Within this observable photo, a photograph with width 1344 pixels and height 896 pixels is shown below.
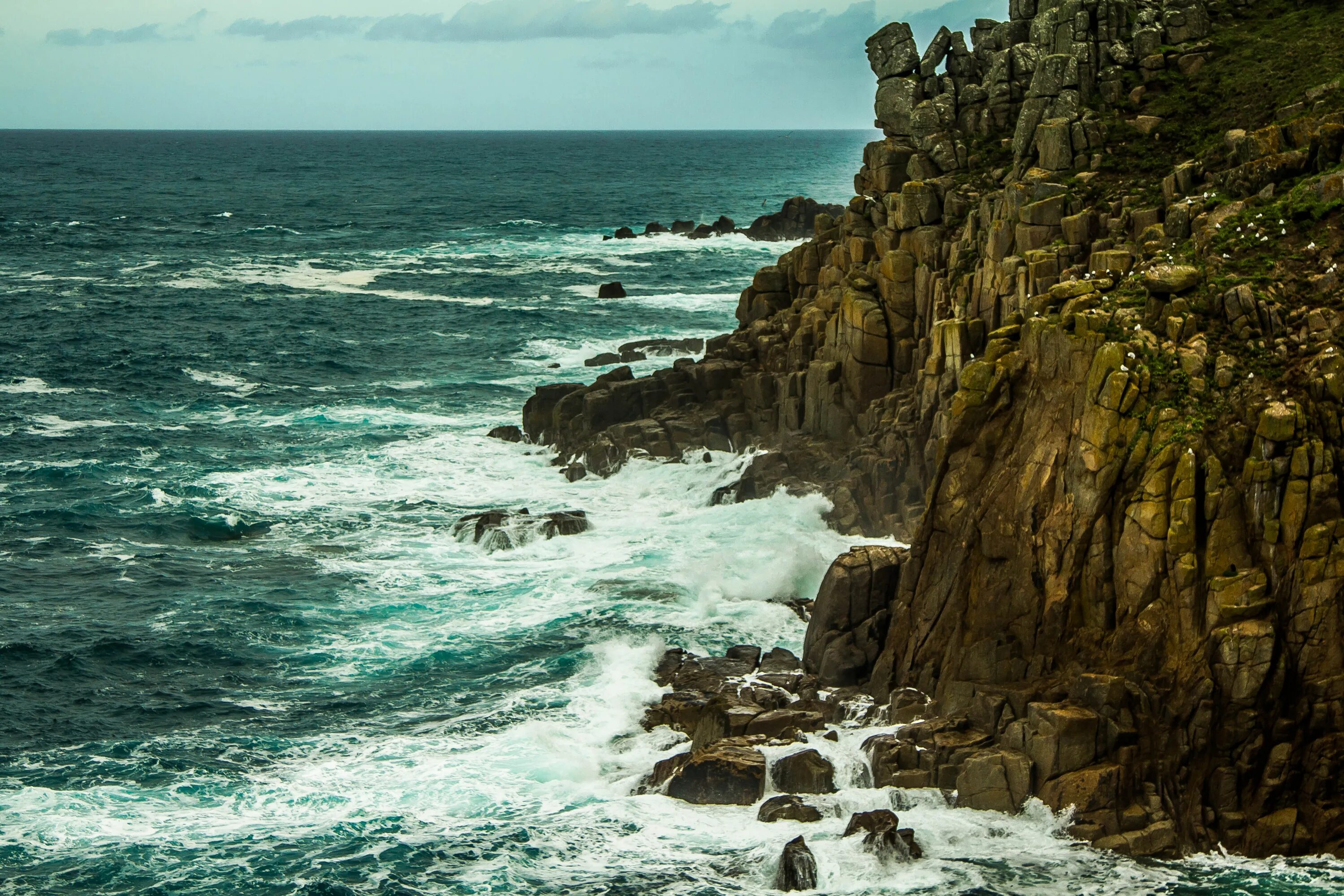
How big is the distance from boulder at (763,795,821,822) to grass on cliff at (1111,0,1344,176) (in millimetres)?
24750

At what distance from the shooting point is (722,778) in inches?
1352

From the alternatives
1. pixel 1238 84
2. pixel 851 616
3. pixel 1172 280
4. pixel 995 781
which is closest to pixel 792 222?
pixel 1238 84

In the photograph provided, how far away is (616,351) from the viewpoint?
81125 mm

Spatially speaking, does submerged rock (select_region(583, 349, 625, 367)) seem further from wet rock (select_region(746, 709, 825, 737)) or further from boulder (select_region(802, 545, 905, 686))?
wet rock (select_region(746, 709, 825, 737))

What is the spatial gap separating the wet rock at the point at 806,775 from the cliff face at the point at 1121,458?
129cm

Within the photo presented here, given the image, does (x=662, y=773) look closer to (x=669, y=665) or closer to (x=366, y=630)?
(x=669, y=665)

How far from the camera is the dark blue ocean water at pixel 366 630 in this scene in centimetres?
3238

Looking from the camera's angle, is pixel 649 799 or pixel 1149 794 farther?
pixel 649 799

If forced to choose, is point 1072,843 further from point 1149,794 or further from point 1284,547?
point 1284,547

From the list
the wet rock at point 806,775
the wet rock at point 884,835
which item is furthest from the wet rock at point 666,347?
the wet rock at point 884,835

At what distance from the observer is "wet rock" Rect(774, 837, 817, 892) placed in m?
30.8

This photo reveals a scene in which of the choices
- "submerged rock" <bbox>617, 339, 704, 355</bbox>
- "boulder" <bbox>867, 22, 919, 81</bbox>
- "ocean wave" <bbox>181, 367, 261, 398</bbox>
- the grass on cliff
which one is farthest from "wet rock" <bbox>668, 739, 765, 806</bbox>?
"ocean wave" <bbox>181, 367, 261, 398</bbox>

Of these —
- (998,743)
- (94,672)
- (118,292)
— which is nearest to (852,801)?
(998,743)

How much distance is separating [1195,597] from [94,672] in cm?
3204
